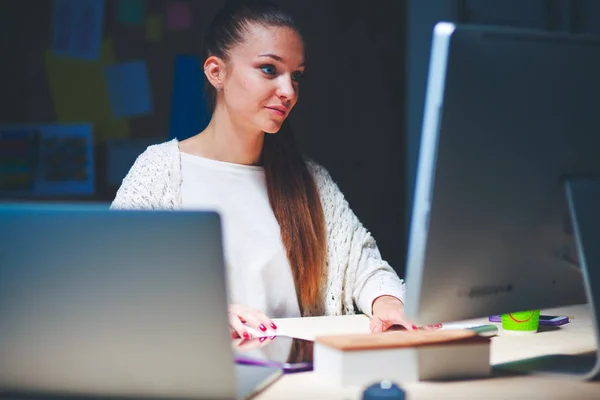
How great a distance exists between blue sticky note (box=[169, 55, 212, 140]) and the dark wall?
615mm

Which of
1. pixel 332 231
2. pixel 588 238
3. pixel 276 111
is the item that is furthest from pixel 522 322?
pixel 276 111

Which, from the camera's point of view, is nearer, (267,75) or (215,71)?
(267,75)

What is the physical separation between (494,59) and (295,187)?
3.39ft

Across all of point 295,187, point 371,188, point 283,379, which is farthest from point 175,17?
point 283,379

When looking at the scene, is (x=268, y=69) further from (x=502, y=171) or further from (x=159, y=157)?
(x=502, y=171)

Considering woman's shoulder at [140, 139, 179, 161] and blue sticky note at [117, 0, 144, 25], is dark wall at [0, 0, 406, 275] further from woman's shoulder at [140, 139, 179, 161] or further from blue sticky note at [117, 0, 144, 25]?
woman's shoulder at [140, 139, 179, 161]

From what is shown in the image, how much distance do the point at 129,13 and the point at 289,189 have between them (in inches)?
51.1

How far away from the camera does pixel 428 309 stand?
3.07ft

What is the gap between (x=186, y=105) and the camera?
2.30 m

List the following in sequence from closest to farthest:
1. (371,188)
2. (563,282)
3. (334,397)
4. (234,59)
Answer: (334,397)
(563,282)
(234,59)
(371,188)

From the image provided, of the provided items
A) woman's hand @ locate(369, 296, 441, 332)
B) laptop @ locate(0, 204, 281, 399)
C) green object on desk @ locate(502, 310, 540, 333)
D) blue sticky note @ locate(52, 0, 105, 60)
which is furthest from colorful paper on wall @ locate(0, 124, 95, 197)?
laptop @ locate(0, 204, 281, 399)

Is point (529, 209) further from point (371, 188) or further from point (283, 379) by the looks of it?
point (371, 188)

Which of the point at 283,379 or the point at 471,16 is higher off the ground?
the point at 471,16

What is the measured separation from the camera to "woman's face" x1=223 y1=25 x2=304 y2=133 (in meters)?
1.82
